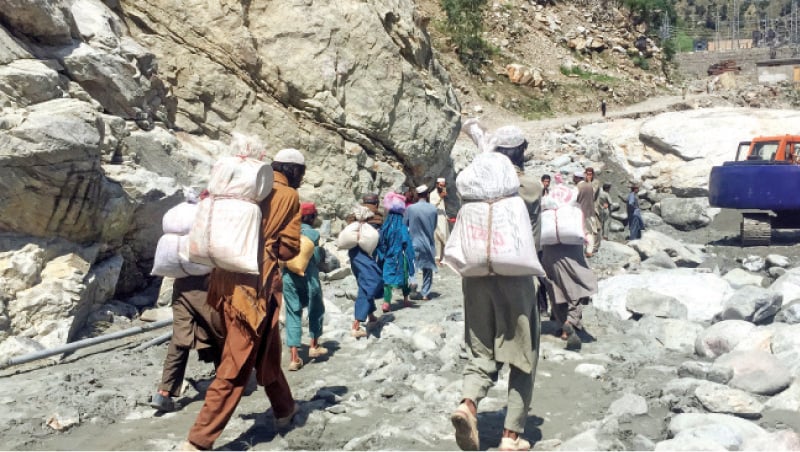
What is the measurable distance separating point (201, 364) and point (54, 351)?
109cm

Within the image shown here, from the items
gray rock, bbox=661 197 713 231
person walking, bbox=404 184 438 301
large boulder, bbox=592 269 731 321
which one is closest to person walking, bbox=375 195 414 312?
person walking, bbox=404 184 438 301

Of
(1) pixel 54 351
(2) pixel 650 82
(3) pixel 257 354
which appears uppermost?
(2) pixel 650 82

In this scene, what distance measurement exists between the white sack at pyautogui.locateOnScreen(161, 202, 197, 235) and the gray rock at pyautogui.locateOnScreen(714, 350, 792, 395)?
3683 mm

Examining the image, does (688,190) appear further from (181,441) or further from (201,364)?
(181,441)

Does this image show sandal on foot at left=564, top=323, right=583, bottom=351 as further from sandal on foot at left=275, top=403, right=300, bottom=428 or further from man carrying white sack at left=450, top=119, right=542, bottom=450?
sandal on foot at left=275, top=403, right=300, bottom=428

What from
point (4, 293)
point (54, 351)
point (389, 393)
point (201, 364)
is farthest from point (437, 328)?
point (4, 293)

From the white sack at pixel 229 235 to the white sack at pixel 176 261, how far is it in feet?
3.30

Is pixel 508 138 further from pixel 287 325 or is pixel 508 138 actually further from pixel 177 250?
pixel 287 325

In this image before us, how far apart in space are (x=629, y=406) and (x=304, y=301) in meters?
2.57

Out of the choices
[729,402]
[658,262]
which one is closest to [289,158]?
[729,402]

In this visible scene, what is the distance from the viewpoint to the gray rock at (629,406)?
4.03 meters

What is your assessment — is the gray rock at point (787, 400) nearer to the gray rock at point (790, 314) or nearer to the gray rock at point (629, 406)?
the gray rock at point (629, 406)

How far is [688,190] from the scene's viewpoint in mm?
16234

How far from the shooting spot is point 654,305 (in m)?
6.68
